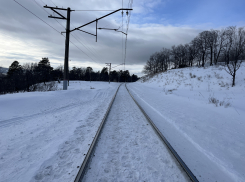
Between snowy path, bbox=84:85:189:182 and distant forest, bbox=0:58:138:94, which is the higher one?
distant forest, bbox=0:58:138:94

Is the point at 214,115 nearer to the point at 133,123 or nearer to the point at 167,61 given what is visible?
the point at 133,123

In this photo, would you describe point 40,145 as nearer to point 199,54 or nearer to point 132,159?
point 132,159

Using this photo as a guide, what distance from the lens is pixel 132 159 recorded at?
311cm

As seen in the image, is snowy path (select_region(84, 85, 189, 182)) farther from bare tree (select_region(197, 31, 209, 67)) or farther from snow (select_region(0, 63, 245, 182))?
bare tree (select_region(197, 31, 209, 67))

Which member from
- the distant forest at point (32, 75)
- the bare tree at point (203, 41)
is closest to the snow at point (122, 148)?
the distant forest at point (32, 75)

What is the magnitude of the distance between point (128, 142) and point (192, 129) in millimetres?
2785

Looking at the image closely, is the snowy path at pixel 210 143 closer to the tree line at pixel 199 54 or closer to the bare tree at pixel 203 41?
the tree line at pixel 199 54

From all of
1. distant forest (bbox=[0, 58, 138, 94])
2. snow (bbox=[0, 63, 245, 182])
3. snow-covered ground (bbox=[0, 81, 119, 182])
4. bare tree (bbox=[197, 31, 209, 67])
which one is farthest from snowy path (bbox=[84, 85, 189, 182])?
bare tree (bbox=[197, 31, 209, 67])

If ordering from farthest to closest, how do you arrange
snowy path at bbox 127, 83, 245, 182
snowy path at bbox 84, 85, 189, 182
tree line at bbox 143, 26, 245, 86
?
tree line at bbox 143, 26, 245, 86
snowy path at bbox 127, 83, 245, 182
snowy path at bbox 84, 85, 189, 182

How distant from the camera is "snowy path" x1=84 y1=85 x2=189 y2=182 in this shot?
260 centimetres

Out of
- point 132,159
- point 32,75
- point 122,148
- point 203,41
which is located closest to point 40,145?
point 122,148

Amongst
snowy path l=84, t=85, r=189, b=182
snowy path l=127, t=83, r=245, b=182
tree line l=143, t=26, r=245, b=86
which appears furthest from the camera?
tree line l=143, t=26, r=245, b=86

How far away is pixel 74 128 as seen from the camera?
488 centimetres

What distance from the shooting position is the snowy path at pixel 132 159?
260 cm
